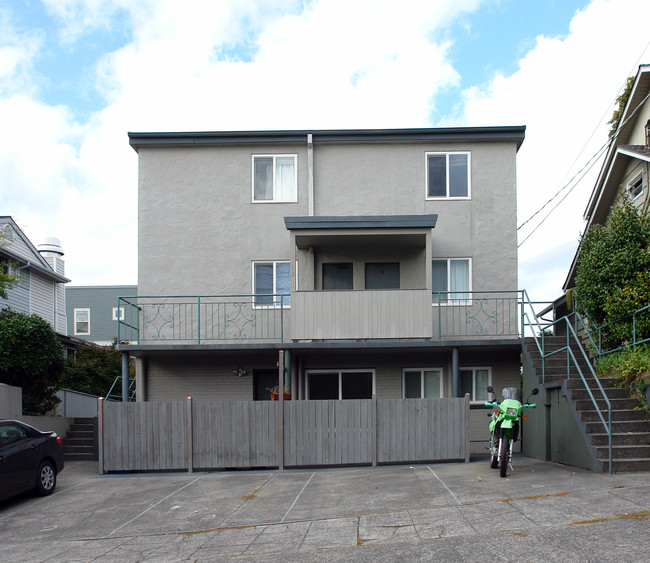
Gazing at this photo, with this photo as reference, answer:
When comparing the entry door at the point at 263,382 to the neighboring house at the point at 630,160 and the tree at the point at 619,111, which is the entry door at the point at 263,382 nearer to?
the neighboring house at the point at 630,160

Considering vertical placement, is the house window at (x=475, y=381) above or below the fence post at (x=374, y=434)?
above

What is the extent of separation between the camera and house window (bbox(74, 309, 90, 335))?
3784 cm

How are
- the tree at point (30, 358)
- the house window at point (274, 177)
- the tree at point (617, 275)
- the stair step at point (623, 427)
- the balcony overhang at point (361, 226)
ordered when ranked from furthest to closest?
1. the house window at point (274, 177)
2. the tree at point (30, 358)
3. the balcony overhang at point (361, 226)
4. the tree at point (617, 275)
5. the stair step at point (623, 427)

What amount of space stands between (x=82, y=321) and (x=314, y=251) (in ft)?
84.6

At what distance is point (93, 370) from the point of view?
25.1 metres

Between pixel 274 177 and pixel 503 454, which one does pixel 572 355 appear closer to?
pixel 503 454

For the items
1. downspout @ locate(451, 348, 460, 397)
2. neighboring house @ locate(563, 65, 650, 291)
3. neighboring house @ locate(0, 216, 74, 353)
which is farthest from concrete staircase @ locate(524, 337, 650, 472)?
neighboring house @ locate(0, 216, 74, 353)

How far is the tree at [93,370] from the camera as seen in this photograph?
24422 mm

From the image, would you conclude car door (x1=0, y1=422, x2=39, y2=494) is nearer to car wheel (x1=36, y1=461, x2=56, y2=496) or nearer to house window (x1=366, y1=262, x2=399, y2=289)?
car wheel (x1=36, y1=461, x2=56, y2=496)

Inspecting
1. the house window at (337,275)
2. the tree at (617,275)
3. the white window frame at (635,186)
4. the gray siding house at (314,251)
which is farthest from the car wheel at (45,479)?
the white window frame at (635,186)

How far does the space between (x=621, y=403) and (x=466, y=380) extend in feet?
17.7

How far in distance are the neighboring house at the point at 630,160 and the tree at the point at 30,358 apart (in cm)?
1419

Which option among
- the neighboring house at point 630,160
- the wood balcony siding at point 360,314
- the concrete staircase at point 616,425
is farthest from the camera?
the neighboring house at point 630,160

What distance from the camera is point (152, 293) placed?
16547mm
